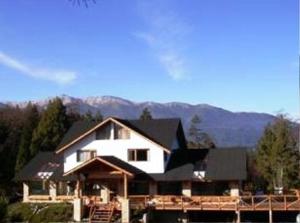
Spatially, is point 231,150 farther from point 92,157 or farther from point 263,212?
point 92,157

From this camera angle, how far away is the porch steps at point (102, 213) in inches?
1364

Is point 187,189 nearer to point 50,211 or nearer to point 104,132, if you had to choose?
point 104,132

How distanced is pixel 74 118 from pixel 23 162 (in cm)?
2135

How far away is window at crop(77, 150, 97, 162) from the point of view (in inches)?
1607

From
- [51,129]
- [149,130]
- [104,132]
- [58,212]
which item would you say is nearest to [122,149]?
[104,132]

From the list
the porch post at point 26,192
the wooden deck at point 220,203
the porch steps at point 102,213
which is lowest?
the porch steps at point 102,213

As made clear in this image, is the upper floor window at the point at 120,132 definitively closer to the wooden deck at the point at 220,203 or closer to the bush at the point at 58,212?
the wooden deck at the point at 220,203

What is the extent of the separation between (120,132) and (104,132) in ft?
3.87

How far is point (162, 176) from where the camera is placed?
38.6m

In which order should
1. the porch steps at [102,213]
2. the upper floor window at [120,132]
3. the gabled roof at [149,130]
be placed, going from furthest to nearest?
the upper floor window at [120,132] → the gabled roof at [149,130] → the porch steps at [102,213]

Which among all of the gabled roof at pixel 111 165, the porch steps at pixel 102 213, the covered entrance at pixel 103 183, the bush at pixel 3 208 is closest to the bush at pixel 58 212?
the covered entrance at pixel 103 183

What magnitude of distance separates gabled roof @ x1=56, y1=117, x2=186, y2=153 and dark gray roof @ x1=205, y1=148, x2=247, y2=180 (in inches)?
120

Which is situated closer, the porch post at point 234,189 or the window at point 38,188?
the porch post at point 234,189

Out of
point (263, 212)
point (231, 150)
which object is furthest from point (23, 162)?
point (263, 212)
